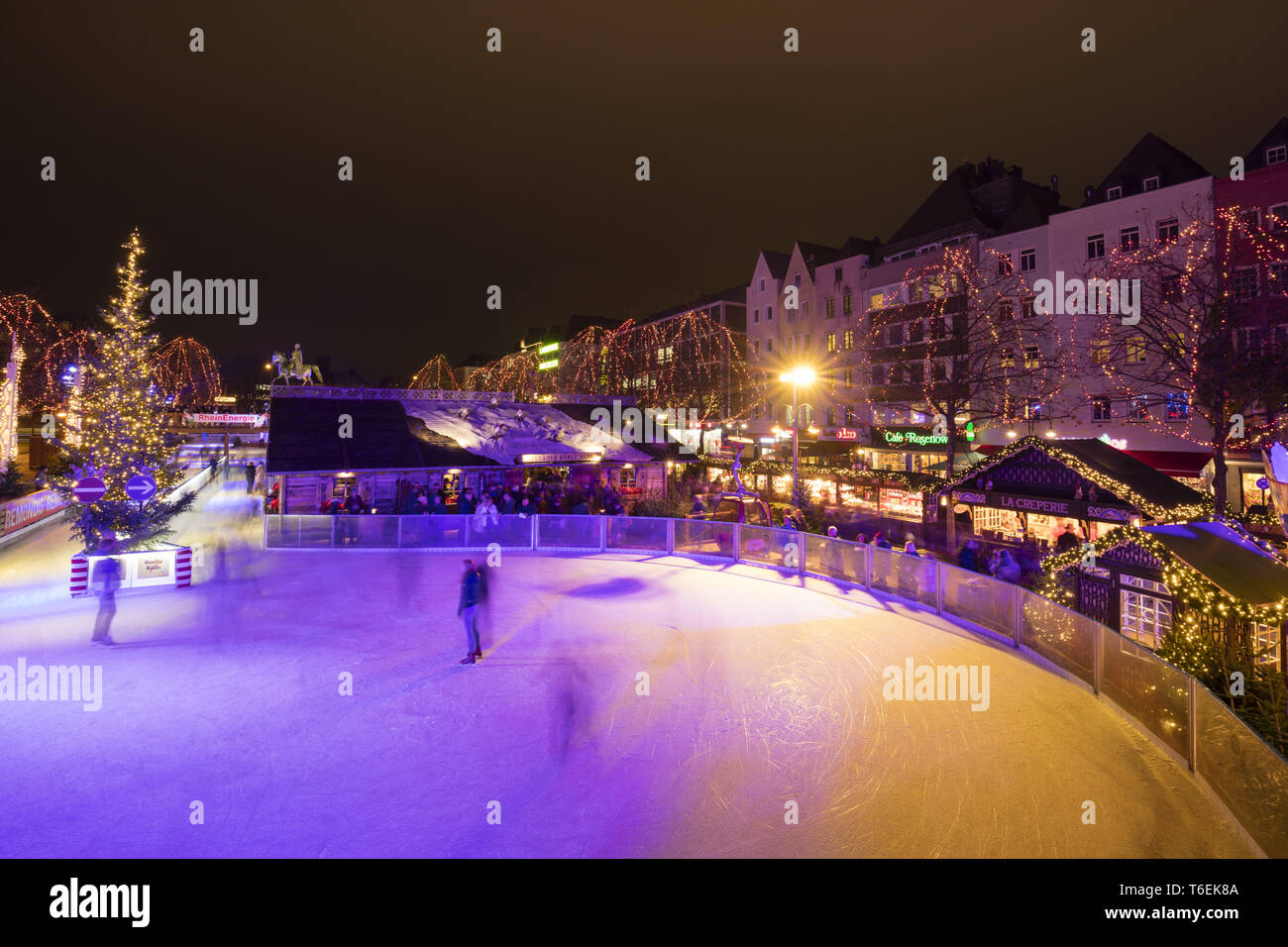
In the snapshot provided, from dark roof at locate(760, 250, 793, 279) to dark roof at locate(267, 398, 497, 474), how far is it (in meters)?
31.9

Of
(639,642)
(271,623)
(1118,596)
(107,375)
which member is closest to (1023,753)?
(1118,596)

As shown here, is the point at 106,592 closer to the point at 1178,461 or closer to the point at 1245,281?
the point at 1178,461

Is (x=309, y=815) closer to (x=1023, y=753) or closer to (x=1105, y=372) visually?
(x=1023, y=753)

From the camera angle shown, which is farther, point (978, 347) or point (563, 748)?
point (978, 347)

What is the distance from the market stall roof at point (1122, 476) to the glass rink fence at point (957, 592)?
4603 millimetres

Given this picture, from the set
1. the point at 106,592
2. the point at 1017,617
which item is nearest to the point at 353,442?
the point at 106,592

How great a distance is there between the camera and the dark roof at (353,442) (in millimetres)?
21922

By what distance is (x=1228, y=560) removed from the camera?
8.38 m

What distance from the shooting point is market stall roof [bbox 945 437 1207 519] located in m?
13.3

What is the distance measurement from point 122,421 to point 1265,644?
22.5 m

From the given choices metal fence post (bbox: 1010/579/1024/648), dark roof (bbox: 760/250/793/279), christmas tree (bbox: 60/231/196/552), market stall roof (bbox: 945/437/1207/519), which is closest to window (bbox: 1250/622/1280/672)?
metal fence post (bbox: 1010/579/1024/648)

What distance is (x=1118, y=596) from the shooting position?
972cm

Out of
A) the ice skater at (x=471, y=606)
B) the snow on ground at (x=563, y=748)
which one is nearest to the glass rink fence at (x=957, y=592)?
the snow on ground at (x=563, y=748)

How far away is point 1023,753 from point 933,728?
0.93 m
